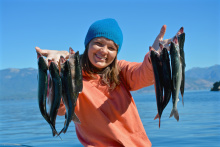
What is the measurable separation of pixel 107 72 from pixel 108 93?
0.96ft

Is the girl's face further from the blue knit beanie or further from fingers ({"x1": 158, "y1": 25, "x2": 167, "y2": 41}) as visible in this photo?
fingers ({"x1": 158, "y1": 25, "x2": 167, "y2": 41})

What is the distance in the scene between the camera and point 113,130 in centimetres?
385

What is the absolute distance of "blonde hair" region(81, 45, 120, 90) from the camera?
4.11 meters

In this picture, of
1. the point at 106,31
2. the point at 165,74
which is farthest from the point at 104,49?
the point at 165,74

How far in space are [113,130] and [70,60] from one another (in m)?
1.09

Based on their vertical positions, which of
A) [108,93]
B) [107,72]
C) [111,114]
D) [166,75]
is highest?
[166,75]

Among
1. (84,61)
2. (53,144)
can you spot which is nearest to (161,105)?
(84,61)

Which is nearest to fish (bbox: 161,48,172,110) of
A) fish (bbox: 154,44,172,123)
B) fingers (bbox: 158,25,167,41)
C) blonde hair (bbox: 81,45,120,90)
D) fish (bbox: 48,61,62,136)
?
fish (bbox: 154,44,172,123)

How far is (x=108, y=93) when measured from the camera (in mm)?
4105

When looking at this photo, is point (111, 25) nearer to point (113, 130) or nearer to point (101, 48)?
point (101, 48)

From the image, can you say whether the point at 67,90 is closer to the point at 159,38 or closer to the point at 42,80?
the point at 42,80

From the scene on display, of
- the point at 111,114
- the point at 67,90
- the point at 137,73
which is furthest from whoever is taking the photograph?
the point at 111,114

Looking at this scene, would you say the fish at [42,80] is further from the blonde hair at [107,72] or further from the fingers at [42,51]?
the blonde hair at [107,72]

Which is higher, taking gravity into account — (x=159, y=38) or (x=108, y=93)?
(x=159, y=38)
